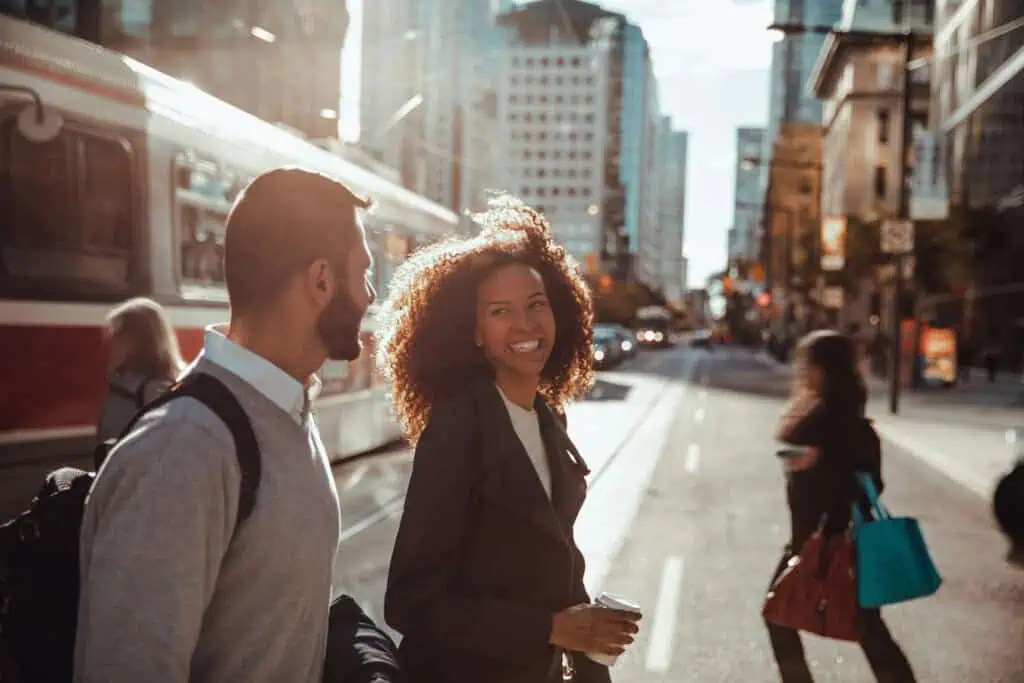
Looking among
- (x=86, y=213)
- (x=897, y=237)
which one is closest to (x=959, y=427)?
(x=897, y=237)

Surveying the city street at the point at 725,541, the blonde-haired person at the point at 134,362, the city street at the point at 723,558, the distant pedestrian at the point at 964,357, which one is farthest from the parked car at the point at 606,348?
the blonde-haired person at the point at 134,362

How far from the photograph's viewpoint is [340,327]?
1.83 metres

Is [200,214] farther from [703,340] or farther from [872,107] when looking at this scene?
[703,340]

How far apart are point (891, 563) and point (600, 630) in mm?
2609

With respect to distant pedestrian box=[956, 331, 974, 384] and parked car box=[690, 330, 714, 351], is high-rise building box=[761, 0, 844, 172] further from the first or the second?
distant pedestrian box=[956, 331, 974, 384]

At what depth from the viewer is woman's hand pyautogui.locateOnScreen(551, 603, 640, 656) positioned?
2.25 m

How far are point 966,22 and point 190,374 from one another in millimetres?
40908

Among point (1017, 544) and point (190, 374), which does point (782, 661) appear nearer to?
point (1017, 544)

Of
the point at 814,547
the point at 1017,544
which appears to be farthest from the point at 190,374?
the point at 814,547

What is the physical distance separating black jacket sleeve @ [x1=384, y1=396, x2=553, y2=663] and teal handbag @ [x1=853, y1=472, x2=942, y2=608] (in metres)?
2.60

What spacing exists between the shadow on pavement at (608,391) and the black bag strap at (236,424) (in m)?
22.1

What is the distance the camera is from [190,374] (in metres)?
1.64

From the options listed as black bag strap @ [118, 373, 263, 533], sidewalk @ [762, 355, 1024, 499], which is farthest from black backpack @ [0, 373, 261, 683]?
sidewalk @ [762, 355, 1024, 499]

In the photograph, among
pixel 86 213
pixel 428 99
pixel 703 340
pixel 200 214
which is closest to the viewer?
pixel 86 213
